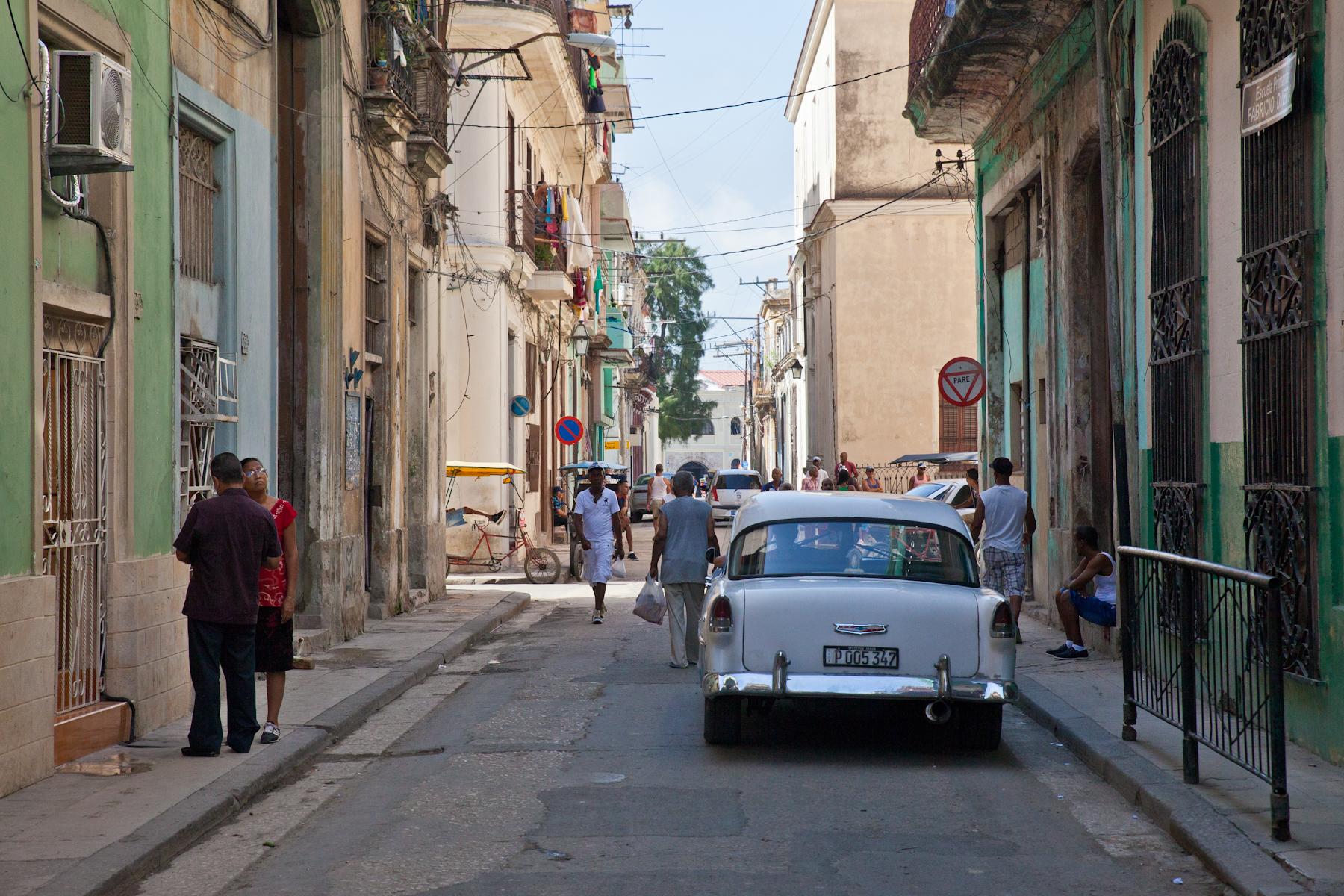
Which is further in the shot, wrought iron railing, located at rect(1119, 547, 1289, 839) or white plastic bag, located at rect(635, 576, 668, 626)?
white plastic bag, located at rect(635, 576, 668, 626)

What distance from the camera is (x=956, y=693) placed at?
8.56 metres

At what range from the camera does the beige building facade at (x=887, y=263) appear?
125 feet

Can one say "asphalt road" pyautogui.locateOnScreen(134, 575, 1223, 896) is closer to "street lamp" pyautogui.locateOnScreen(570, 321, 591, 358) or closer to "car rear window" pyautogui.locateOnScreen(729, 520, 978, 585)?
"car rear window" pyautogui.locateOnScreen(729, 520, 978, 585)

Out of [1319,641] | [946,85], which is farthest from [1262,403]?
[946,85]

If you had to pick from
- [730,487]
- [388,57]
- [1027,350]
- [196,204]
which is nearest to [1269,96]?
[196,204]

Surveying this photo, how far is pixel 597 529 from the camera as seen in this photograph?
18.3 metres

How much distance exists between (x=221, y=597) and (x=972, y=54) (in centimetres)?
1062

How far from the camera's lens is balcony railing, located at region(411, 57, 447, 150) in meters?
18.4

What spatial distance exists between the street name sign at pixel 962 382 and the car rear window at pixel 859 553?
25.2ft

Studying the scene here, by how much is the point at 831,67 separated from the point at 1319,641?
33890 mm

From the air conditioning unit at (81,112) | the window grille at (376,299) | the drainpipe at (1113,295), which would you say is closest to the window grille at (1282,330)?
the drainpipe at (1113,295)

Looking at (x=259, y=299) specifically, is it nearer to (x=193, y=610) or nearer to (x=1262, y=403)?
(x=193, y=610)

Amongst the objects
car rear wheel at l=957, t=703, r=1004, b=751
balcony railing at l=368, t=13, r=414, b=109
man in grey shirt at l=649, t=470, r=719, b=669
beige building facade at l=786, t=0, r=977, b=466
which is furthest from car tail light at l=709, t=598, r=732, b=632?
beige building facade at l=786, t=0, r=977, b=466

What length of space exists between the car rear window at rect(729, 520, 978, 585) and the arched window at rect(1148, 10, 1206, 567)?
2401mm
